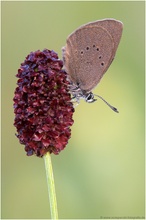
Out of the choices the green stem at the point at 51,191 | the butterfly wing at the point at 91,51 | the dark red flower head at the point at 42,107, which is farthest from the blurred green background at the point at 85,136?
the green stem at the point at 51,191

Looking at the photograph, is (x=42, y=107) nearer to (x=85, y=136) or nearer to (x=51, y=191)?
(x=51, y=191)

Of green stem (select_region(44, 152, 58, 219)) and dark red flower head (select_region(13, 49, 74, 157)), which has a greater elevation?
dark red flower head (select_region(13, 49, 74, 157))

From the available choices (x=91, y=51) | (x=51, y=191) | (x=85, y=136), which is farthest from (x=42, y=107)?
(x=85, y=136)

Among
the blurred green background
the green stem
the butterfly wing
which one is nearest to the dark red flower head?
the green stem

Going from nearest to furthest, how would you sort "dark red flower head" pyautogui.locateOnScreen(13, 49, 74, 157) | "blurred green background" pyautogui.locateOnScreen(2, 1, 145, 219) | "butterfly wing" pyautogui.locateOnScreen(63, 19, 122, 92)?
"dark red flower head" pyautogui.locateOnScreen(13, 49, 74, 157), "butterfly wing" pyautogui.locateOnScreen(63, 19, 122, 92), "blurred green background" pyautogui.locateOnScreen(2, 1, 145, 219)

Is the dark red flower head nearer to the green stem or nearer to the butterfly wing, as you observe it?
the green stem

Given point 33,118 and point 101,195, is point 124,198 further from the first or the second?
point 33,118
